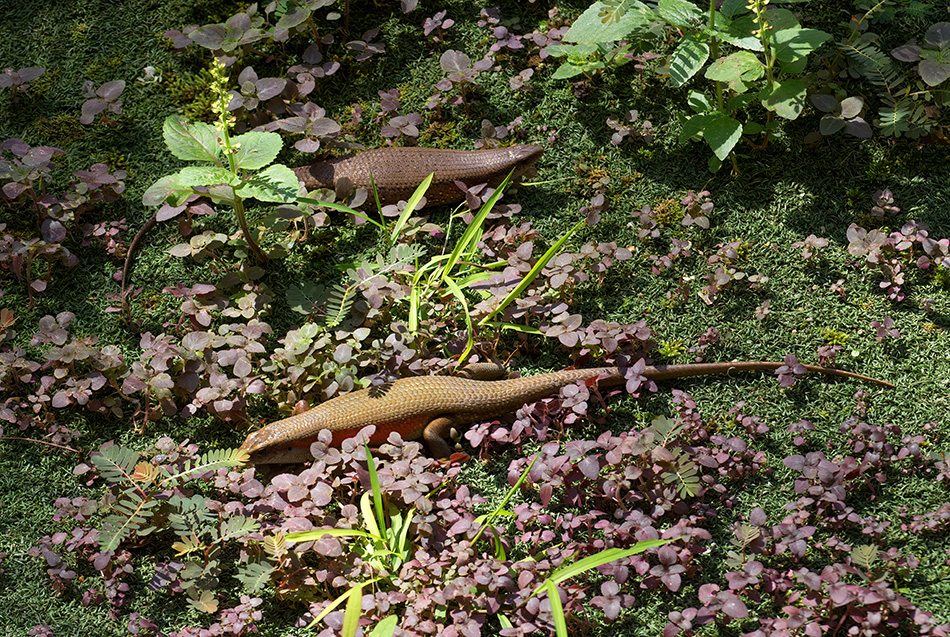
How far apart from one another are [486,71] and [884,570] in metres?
4.03

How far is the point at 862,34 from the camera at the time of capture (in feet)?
17.9

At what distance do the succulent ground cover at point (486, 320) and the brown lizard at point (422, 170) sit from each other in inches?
7.6

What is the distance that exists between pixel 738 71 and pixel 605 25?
2.77ft

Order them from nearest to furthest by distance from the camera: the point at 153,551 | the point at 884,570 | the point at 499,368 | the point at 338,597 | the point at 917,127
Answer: the point at 884,570, the point at 338,597, the point at 153,551, the point at 499,368, the point at 917,127

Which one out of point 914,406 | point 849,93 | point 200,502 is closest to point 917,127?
point 849,93

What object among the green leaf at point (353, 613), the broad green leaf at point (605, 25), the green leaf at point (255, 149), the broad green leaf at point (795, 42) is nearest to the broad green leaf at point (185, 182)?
the green leaf at point (255, 149)

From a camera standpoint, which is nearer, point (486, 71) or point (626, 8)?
point (626, 8)

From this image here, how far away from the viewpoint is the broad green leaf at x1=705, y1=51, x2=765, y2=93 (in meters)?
4.91

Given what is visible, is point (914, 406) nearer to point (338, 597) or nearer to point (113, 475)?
point (338, 597)

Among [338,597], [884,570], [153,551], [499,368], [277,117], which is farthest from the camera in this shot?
[277,117]

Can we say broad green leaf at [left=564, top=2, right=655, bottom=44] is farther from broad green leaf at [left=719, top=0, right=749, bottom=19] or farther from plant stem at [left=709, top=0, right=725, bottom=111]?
broad green leaf at [left=719, top=0, right=749, bottom=19]

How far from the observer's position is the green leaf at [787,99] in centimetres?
497

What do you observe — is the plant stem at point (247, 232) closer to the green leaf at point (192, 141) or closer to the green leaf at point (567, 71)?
the green leaf at point (192, 141)

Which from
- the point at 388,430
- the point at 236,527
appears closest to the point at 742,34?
the point at 388,430
